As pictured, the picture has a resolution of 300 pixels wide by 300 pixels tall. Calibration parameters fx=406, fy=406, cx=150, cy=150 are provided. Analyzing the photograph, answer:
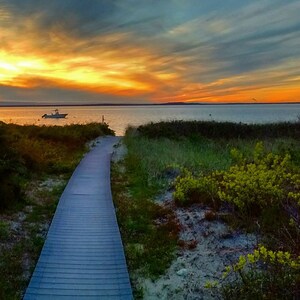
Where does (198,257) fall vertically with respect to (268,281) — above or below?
below

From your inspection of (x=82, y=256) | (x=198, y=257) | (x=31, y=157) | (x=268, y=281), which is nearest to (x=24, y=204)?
(x=82, y=256)

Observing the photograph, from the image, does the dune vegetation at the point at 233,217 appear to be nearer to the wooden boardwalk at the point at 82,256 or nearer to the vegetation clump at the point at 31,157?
the wooden boardwalk at the point at 82,256

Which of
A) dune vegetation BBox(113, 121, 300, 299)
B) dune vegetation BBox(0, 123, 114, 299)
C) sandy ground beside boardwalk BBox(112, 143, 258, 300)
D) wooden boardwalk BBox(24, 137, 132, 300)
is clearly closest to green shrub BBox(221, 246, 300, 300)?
dune vegetation BBox(113, 121, 300, 299)

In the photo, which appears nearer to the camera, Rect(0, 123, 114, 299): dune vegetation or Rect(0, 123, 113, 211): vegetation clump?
Rect(0, 123, 114, 299): dune vegetation

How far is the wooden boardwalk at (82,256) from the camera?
5.33 metres

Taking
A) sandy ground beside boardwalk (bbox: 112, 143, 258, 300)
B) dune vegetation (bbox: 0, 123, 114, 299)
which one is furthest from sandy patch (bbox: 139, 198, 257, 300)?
dune vegetation (bbox: 0, 123, 114, 299)

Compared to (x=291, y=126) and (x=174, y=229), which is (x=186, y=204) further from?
(x=291, y=126)

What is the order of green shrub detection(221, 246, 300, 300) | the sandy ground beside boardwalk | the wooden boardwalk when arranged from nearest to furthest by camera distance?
green shrub detection(221, 246, 300, 300)
the wooden boardwalk
the sandy ground beside boardwalk

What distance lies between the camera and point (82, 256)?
6.39 meters

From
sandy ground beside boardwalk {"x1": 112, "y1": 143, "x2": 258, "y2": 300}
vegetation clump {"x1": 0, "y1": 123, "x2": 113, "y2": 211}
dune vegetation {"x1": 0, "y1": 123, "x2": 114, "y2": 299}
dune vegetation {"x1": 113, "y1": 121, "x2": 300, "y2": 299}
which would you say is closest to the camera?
dune vegetation {"x1": 113, "y1": 121, "x2": 300, "y2": 299}

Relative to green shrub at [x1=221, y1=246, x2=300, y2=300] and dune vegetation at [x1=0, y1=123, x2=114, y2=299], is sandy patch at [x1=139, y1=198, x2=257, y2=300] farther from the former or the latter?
dune vegetation at [x1=0, y1=123, x2=114, y2=299]

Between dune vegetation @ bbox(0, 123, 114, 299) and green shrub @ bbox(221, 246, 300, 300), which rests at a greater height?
green shrub @ bbox(221, 246, 300, 300)

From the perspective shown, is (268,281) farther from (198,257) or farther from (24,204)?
(24,204)

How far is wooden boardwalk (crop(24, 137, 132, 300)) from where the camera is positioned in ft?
17.5
